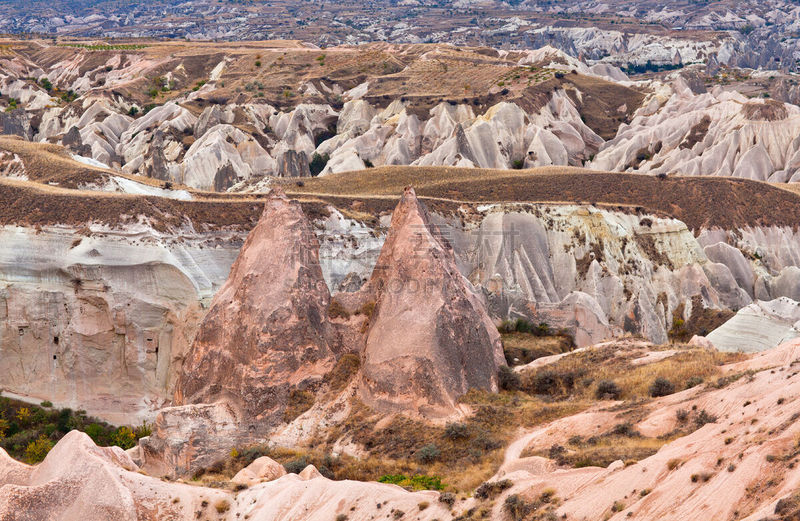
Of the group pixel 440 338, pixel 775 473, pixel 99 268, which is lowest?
pixel 99 268

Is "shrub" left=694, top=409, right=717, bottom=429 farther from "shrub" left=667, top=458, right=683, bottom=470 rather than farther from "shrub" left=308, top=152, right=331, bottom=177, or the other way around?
"shrub" left=308, top=152, right=331, bottom=177

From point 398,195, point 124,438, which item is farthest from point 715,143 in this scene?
point 124,438

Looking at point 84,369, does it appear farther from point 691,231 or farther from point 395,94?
point 395,94

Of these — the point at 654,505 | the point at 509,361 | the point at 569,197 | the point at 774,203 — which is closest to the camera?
the point at 654,505

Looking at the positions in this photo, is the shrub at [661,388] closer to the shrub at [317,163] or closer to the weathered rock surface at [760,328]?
the weathered rock surface at [760,328]

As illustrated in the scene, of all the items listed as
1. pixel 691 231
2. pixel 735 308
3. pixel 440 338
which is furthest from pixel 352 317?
pixel 691 231

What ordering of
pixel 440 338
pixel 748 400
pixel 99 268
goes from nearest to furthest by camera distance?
pixel 748 400 < pixel 440 338 < pixel 99 268

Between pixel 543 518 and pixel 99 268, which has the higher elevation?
pixel 543 518

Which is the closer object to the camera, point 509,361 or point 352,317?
point 352,317
